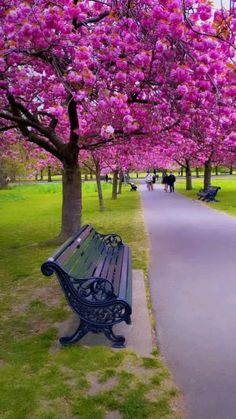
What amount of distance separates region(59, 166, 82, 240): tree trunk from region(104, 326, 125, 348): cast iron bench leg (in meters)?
7.53

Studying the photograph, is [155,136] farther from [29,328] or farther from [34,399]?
[34,399]

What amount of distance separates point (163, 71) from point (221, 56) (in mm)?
1068

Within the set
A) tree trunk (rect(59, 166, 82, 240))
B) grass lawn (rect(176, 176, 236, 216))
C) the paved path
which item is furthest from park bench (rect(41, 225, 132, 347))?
grass lawn (rect(176, 176, 236, 216))

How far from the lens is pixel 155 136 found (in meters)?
11.7

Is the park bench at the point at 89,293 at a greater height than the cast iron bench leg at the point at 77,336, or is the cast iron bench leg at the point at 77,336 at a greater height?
the park bench at the point at 89,293

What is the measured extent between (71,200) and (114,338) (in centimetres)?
763

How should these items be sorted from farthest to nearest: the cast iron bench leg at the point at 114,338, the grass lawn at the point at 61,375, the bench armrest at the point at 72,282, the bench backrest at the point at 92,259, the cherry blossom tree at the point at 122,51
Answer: the cherry blossom tree at the point at 122,51
the bench backrest at the point at 92,259
the cast iron bench leg at the point at 114,338
the bench armrest at the point at 72,282
the grass lawn at the point at 61,375

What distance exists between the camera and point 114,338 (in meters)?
5.27

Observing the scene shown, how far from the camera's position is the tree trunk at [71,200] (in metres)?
12.5

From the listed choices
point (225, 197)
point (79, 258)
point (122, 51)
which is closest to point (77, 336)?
point (79, 258)

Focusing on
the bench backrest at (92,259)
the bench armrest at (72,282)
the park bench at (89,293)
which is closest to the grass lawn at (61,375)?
the park bench at (89,293)

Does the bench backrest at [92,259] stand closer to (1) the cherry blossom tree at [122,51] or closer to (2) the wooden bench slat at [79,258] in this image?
(2) the wooden bench slat at [79,258]

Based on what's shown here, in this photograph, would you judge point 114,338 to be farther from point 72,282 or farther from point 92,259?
point 92,259

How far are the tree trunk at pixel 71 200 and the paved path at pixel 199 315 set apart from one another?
2.26m
